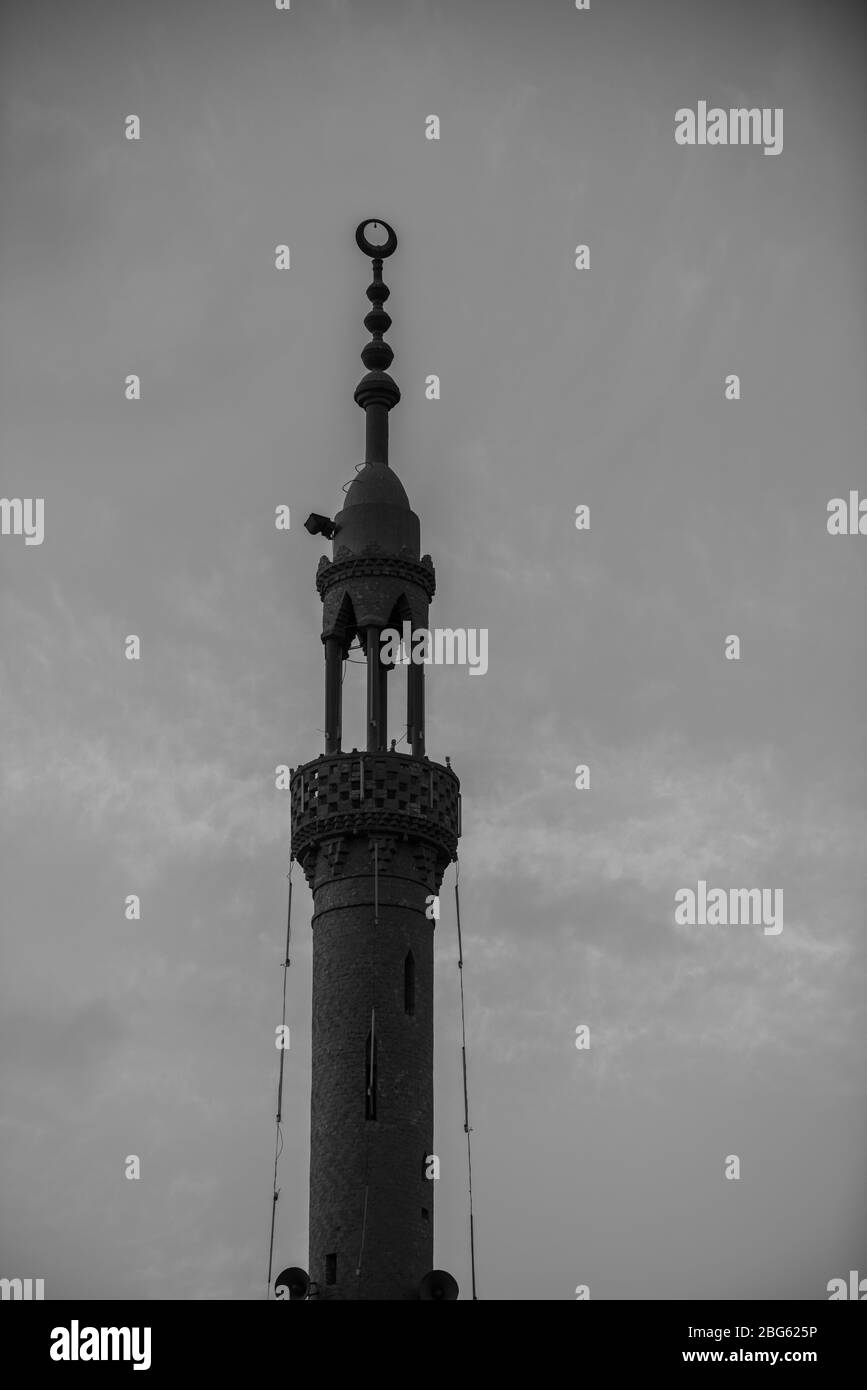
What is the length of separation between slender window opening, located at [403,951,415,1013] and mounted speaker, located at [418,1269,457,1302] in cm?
766

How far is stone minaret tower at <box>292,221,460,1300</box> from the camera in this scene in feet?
238

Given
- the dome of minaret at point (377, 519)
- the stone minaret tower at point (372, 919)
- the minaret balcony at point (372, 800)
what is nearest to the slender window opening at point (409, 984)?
the stone minaret tower at point (372, 919)

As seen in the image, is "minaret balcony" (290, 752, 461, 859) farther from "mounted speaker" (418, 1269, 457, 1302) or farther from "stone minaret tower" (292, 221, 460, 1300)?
"mounted speaker" (418, 1269, 457, 1302)

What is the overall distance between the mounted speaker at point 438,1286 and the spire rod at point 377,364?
1034 inches

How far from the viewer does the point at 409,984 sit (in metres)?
75.5

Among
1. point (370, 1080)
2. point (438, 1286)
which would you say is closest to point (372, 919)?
point (370, 1080)

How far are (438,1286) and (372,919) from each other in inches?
421

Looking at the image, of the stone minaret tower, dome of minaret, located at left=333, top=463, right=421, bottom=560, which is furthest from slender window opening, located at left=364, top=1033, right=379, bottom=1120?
dome of minaret, located at left=333, top=463, right=421, bottom=560

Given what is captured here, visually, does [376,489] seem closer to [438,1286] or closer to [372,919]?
[372,919]

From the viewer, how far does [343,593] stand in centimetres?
7962
